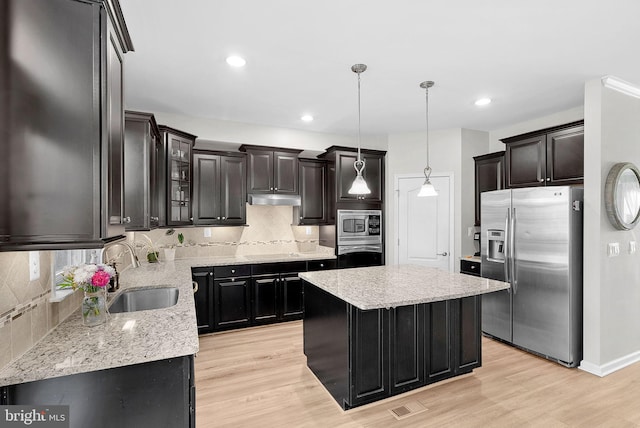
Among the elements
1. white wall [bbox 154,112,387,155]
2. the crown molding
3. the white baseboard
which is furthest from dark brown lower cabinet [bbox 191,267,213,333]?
the crown molding

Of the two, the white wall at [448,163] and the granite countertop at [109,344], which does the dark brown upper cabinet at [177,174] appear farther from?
the white wall at [448,163]

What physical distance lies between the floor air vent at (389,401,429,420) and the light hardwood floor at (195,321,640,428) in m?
0.03

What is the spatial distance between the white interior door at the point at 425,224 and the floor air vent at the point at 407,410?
2.56 meters

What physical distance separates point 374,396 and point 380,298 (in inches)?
32.4

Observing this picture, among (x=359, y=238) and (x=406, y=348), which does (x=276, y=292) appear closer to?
(x=359, y=238)

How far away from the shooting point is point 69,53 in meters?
1.19

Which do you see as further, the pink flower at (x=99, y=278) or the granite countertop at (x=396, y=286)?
the granite countertop at (x=396, y=286)

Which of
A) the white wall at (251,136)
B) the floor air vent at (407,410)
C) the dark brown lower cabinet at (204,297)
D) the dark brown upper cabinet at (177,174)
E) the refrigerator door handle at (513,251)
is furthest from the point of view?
the white wall at (251,136)

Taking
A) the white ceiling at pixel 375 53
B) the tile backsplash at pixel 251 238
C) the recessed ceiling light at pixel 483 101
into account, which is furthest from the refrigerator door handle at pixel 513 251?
the tile backsplash at pixel 251 238

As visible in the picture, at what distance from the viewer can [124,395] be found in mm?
1381

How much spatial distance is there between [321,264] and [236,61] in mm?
2802

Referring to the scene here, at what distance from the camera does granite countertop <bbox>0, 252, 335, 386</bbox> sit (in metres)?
1.27

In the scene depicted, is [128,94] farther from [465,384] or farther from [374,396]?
[465,384]

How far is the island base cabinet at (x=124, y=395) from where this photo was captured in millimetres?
1279
